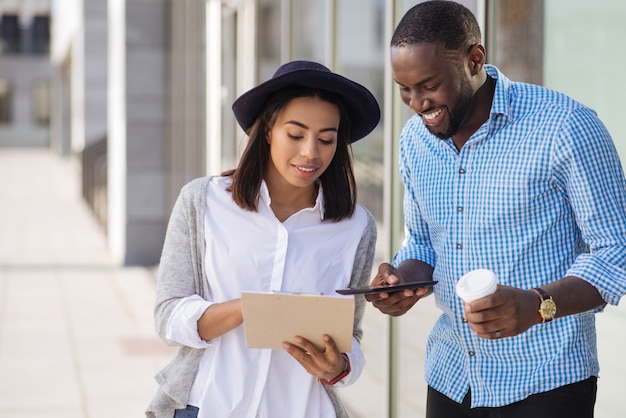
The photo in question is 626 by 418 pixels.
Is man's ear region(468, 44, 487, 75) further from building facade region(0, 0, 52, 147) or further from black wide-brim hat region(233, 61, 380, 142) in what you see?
building facade region(0, 0, 52, 147)

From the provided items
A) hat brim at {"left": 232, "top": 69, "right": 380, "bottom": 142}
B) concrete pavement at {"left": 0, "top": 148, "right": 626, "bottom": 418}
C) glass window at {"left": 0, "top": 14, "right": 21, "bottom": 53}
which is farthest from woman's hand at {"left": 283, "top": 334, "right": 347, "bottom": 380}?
glass window at {"left": 0, "top": 14, "right": 21, "bottom": 53}

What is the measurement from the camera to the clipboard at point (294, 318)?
7.58ft

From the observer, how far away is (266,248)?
270 cm

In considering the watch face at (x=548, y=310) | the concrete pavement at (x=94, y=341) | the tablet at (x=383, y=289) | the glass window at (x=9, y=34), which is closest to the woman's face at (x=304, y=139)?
the tablet at (x=383, y=289)

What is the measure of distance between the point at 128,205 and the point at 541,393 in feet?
33.9

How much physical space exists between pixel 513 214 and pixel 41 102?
199 feet

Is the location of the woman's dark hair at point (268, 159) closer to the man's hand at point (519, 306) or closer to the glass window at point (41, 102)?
the man's hand at point (519, 306)

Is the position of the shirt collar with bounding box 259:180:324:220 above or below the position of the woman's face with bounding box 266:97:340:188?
below

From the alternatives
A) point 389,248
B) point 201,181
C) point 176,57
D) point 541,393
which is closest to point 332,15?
point 389,248

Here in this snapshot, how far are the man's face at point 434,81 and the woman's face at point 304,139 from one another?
25 centimetres

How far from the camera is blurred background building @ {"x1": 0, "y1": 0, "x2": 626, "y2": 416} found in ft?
11.4

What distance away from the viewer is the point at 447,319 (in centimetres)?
265

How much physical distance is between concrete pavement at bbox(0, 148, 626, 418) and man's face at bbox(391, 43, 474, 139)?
1.17 m

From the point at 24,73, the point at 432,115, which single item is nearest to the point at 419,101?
the point at 432,115
